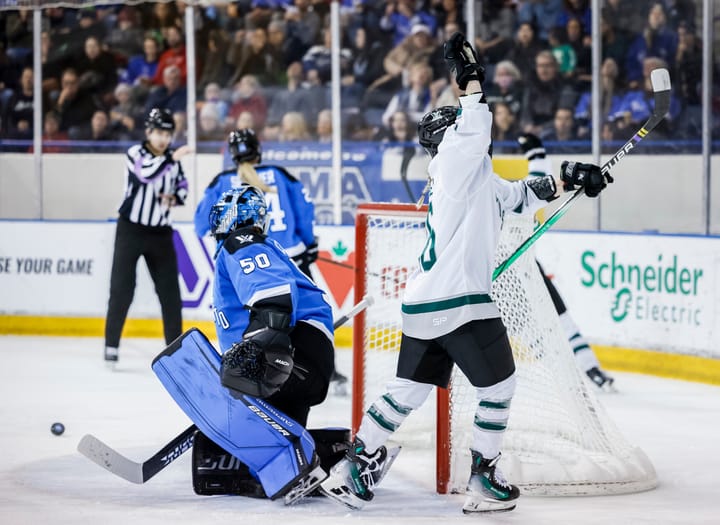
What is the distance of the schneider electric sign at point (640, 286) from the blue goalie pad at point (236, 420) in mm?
3039

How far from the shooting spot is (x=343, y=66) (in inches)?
320

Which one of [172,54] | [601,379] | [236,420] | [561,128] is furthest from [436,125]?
[172,54]

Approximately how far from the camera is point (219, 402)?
328 cm

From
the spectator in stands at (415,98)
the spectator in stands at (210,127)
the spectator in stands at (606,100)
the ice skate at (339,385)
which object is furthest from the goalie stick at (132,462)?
the spectator in stands at (210,127)

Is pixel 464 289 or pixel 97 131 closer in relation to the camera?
pixel 464 289

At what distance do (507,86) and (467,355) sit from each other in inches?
195

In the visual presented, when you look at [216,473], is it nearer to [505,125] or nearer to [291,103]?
[505,125]

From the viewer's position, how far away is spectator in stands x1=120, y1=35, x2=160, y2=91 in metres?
8.78

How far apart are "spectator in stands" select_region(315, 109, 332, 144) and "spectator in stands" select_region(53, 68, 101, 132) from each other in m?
1.75

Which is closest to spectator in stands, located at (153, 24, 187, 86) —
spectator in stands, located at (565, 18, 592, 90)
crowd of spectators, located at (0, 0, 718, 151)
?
crowd of spectators, located at (0, 0, 718, 151)

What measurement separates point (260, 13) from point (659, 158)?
3084 millimetres

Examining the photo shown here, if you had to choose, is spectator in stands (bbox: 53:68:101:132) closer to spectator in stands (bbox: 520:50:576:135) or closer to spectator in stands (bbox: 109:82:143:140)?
spectator in stands (bbox: 109:82:143:140)

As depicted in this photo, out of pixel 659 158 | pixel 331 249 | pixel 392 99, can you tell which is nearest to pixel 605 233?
pixel 659 158

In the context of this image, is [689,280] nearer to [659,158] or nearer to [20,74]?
[659,158]
